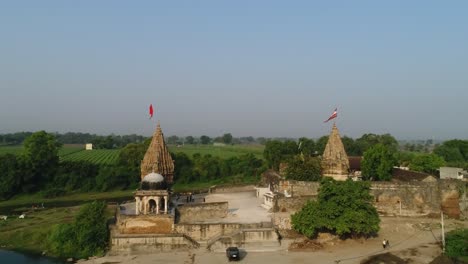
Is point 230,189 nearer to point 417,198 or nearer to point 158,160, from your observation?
point 158,160

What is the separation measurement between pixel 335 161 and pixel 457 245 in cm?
1162

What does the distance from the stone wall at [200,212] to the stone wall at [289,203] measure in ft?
9.75

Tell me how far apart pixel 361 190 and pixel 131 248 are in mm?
11651

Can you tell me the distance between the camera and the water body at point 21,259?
2105 cm

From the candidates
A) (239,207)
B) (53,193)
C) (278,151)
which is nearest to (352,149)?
(278,151)

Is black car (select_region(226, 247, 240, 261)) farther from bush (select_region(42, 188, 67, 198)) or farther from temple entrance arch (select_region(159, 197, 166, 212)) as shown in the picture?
bush (select_region(42, 188, 67, 198))

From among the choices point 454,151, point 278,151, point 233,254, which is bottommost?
point 233,254

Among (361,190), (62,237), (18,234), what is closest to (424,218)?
(361,190)

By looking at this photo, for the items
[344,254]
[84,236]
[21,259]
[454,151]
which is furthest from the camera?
[454,151]

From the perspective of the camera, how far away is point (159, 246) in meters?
20.5

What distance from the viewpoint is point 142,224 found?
69.3 ft

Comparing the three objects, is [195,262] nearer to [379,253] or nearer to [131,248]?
[131,248]

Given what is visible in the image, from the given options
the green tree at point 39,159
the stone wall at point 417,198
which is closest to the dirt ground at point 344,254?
the stone wall at point 417,198

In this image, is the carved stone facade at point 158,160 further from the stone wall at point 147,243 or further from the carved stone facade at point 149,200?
the stone wall at point 147,243
